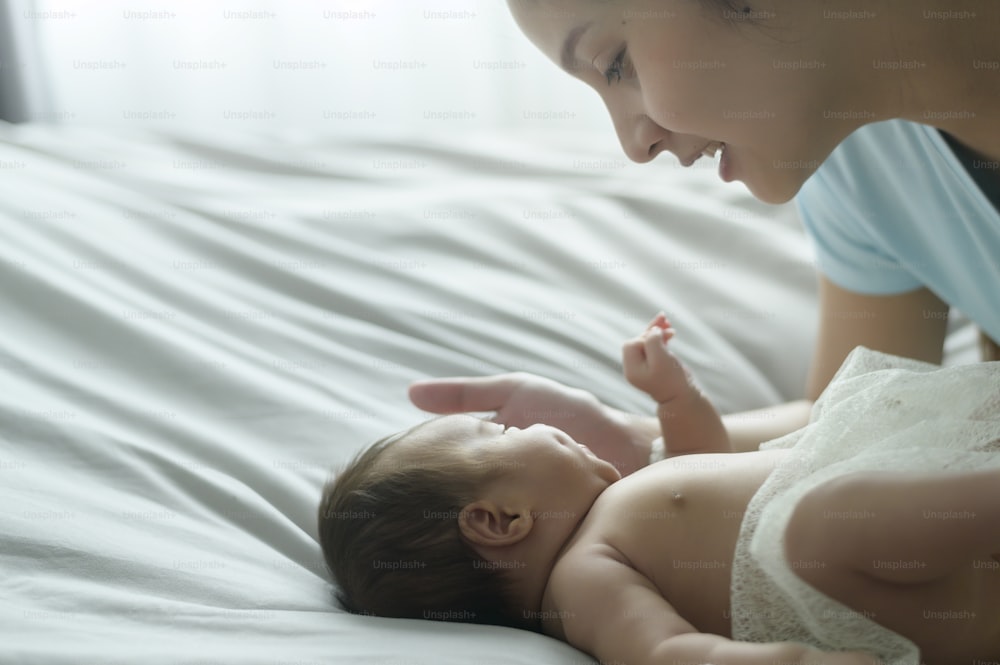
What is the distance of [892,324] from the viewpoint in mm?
1410

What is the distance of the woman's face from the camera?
3.26 feet

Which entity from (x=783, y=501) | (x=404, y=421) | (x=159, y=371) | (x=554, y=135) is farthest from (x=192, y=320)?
(x=554, y=135)

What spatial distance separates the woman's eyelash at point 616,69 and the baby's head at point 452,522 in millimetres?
382

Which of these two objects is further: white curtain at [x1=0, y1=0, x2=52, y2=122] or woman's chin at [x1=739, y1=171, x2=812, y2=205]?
white curtain at [x1=0, y1=0, x2=52, y2=122]

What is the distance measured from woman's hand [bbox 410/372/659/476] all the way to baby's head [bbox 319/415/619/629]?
14 cm

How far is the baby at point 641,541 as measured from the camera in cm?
79

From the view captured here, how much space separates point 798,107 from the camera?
105cm

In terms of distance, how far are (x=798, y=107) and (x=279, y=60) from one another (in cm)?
196

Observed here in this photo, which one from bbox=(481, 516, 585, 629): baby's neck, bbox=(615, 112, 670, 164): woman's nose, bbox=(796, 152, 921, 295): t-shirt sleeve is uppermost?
bbox=(615, 112, 670, 164): woman's nose

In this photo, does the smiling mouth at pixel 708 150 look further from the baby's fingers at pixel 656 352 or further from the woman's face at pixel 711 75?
the baby's fingers at pixel 656 352

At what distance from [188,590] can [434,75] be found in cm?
215

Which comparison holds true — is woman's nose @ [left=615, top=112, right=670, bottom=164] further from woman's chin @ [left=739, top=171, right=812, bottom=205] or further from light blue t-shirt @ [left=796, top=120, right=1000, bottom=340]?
A: light blue t-shirt @ [left=796, top=120, right=1000, bottom=340]

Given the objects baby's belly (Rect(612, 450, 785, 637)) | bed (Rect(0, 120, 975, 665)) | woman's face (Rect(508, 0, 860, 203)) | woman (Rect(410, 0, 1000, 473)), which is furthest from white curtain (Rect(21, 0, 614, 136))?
baby's belly (Rect(612, 450, 785, 637))

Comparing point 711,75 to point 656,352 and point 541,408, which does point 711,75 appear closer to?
point 656,352
